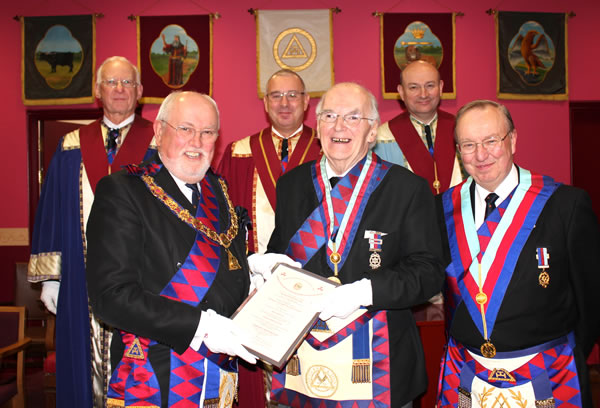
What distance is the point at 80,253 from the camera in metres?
3.44

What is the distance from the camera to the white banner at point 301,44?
20.8ft

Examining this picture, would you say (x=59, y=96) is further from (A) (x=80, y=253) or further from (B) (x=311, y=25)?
(A) (x=80, y=253)

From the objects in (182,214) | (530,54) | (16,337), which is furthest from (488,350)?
(530,54)

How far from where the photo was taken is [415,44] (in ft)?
21.0

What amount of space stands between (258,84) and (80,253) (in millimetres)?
3563

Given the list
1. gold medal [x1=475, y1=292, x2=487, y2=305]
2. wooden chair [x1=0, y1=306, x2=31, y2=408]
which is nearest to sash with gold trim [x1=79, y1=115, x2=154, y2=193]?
wooden chair [x1=0, y1=306, x2=31, y2=408]

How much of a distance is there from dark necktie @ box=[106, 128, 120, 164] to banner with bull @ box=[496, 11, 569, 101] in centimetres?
477

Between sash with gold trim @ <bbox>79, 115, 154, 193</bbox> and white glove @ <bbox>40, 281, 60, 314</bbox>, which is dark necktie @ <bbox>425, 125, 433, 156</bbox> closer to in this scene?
sash with gold trim @ <bbox>79, 115, 154, 193</bbox>

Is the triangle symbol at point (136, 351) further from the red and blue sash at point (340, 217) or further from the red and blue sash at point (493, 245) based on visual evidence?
the red and blue sash at point (493, 245)

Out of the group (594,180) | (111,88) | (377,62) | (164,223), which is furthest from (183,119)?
(594,180)

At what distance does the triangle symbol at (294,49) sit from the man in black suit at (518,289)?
433cm

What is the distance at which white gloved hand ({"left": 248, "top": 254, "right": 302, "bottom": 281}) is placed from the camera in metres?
2.17

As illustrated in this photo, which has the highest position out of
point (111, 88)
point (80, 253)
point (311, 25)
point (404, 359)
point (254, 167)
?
point (311, 25)

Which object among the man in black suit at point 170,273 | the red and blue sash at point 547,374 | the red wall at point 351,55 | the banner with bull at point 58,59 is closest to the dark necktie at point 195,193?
the man in black suit at point 170,273
